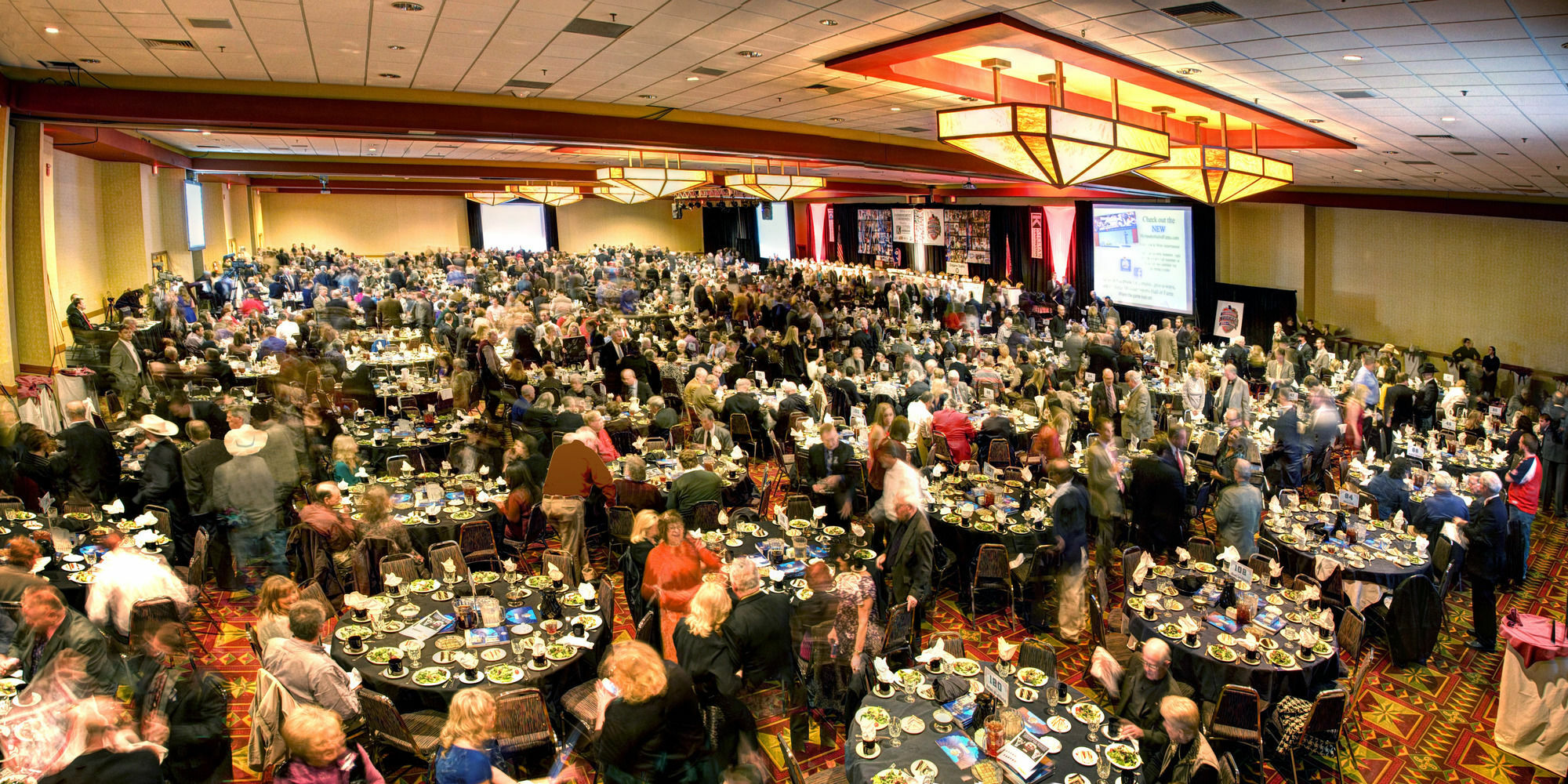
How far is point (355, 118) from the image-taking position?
27.6ft

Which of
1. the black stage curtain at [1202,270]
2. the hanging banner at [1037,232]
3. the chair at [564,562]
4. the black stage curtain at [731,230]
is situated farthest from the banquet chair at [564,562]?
the black stage curtain at [731,230]

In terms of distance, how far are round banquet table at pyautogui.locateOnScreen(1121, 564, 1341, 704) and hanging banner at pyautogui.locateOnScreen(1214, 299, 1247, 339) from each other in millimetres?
15588

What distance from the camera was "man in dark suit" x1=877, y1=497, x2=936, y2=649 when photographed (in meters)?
6.18

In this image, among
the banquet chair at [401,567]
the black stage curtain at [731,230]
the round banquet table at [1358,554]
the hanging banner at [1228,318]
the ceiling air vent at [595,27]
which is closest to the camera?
the ceiling air vent at [595,27]

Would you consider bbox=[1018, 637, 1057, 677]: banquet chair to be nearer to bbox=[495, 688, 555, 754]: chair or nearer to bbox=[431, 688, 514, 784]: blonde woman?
bbox=[495, 688, 555, 754]: chair

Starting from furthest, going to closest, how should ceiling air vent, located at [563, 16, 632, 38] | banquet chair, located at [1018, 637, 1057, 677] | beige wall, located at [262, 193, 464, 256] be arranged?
beige wall, located at [262, 193, 464, 256] → ceiling air vent, located at [563, 16, 632, 38] → banquet chair, located at [1018, 637, 1057, 677]

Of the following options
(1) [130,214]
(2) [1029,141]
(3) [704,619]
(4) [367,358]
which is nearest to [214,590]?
(3) [704,619]

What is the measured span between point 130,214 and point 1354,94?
19225mm

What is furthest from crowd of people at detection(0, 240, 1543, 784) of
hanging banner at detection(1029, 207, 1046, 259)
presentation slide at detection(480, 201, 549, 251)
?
presentation slide at detection(480, 201, 549, 251)

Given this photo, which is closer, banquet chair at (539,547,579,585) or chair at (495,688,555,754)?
chair at (495,688,555,754)

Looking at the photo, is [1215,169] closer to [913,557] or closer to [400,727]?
[913,557]

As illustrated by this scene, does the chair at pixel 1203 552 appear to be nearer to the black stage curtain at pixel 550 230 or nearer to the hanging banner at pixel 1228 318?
the hanging banner at pixel 1228 318

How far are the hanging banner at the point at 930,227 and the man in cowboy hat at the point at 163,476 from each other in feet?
84.0

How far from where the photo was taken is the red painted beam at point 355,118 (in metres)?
8.05
